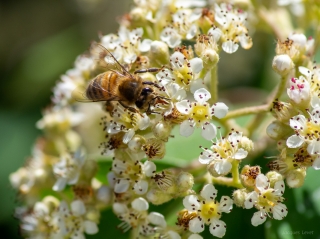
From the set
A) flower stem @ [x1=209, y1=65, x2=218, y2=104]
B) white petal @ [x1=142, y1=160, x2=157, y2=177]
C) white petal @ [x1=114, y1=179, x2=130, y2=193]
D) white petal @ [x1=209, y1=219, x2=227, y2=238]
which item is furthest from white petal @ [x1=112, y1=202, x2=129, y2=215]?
flower stem @ [x1=209, y1=65, x2=218, y2=104]

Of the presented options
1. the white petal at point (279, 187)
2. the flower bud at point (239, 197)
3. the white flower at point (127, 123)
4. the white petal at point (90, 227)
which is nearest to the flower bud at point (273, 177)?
the white petal at point (279, 187)

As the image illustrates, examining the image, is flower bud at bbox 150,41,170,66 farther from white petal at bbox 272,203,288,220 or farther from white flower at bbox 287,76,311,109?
white petal at bbox 272,203,288,220

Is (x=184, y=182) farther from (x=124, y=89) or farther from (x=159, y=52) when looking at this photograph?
(x=159, y=52)

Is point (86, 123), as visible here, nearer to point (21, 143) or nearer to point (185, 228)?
point (21, 143)

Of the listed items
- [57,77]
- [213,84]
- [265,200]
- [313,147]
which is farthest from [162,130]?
[57,77]

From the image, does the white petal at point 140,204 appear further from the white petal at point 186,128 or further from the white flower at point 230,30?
the white flower at point 230,30

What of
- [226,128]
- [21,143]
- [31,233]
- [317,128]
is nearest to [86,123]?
[21,143]
